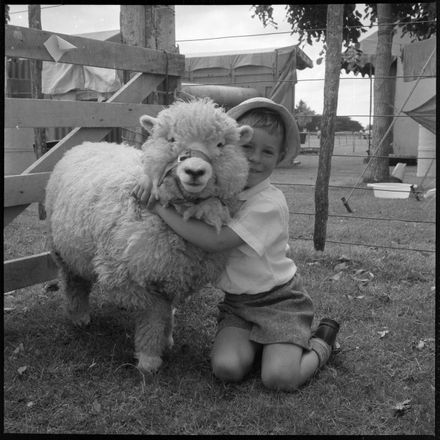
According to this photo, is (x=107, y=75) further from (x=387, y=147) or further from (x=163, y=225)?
(x=163, y=225)

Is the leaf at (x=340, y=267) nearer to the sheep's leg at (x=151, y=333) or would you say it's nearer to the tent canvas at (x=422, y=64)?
the sheep's leg at (x=151, y=333)

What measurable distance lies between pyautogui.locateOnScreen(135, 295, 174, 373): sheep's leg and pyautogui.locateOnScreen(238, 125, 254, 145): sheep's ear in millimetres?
837

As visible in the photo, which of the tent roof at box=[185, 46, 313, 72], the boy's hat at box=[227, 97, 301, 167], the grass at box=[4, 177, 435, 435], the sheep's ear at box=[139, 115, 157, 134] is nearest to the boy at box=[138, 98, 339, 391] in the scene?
the boy's hat at box=[227, 97, 301, 167]

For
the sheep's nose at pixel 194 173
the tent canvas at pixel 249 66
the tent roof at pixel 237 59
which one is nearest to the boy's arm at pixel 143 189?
the sheep's nose at pixel 194 173

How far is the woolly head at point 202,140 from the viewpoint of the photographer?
2.21m

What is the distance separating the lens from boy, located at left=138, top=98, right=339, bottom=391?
8.09 ft

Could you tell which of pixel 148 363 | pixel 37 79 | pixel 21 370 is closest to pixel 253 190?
pixel 148 363

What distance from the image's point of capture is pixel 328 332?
287 centimetres

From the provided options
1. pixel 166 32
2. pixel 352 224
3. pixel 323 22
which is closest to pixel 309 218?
pixel 352 224

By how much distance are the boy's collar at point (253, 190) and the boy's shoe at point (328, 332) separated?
0.85m

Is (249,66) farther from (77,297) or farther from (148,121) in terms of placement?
(148,121)

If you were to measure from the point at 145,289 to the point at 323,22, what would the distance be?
508 cm

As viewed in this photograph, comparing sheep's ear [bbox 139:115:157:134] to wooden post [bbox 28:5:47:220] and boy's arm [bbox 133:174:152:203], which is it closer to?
boy's arm [bbox 133:174:152:203]

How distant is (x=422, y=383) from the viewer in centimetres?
258
